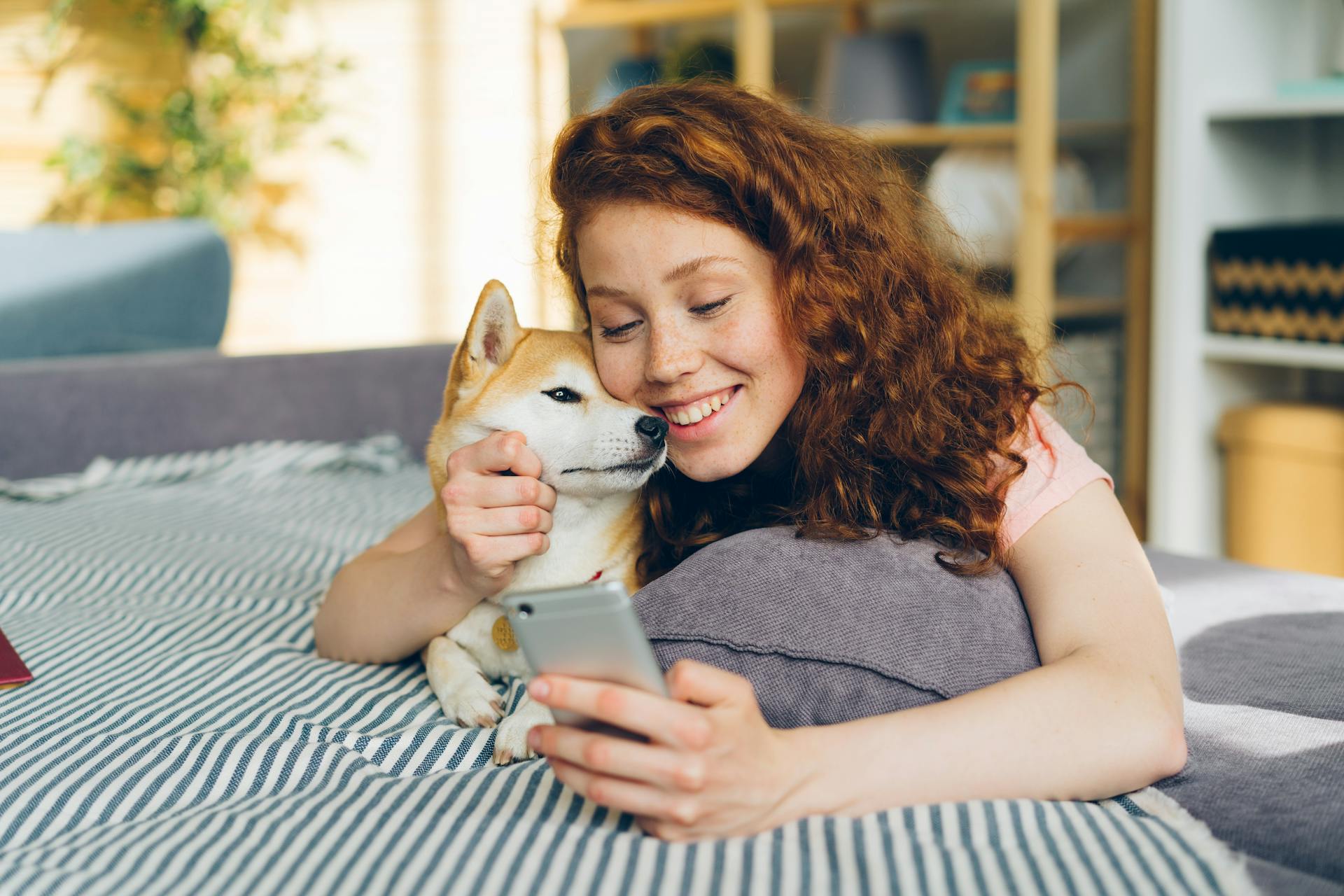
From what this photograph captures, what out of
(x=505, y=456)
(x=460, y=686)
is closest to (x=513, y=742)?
(x=460, y=686)

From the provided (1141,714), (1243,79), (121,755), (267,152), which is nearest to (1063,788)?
(1141,714)

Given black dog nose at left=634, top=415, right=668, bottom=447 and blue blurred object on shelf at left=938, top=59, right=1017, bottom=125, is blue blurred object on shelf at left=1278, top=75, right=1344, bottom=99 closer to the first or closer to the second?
blue blurred object on shelf at left=938, top=59, right=1017, bottom=125

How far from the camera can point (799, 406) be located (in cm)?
102

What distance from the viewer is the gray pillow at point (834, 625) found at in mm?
788

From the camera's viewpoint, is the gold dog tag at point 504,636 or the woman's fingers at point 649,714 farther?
the gold dog tag at point 504,636

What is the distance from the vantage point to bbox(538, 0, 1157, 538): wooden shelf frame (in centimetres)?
256

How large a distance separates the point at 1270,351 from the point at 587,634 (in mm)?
1941

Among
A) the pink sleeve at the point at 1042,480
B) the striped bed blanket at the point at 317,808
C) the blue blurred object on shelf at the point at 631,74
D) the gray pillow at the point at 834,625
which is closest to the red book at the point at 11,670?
the striped bed blanket at the point at 317,808

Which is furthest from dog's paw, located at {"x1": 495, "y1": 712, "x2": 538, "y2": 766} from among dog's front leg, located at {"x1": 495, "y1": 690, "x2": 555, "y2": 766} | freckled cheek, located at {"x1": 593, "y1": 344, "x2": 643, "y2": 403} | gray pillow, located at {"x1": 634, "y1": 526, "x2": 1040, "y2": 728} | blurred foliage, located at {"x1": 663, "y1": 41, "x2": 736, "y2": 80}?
blurred foliage, located at {"x1": 663, "y1": 41, "x2": 736, "y2": 80}

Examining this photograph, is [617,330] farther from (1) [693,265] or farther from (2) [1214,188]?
(2) [1214,188]

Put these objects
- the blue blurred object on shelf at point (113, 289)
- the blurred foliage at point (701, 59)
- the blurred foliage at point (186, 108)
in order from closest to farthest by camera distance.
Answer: the blue blurred object on shelf at point (113, 289), the blurred foliage at point (701, 59), the blurred foliage at point (186, 108)

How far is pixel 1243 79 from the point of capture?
7.50 ft

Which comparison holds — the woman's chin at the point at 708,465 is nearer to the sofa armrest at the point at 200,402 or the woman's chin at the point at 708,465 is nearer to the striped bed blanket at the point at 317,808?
the striped bed blanket at the point at 317,808

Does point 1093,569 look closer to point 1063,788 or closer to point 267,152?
point 1063,788
